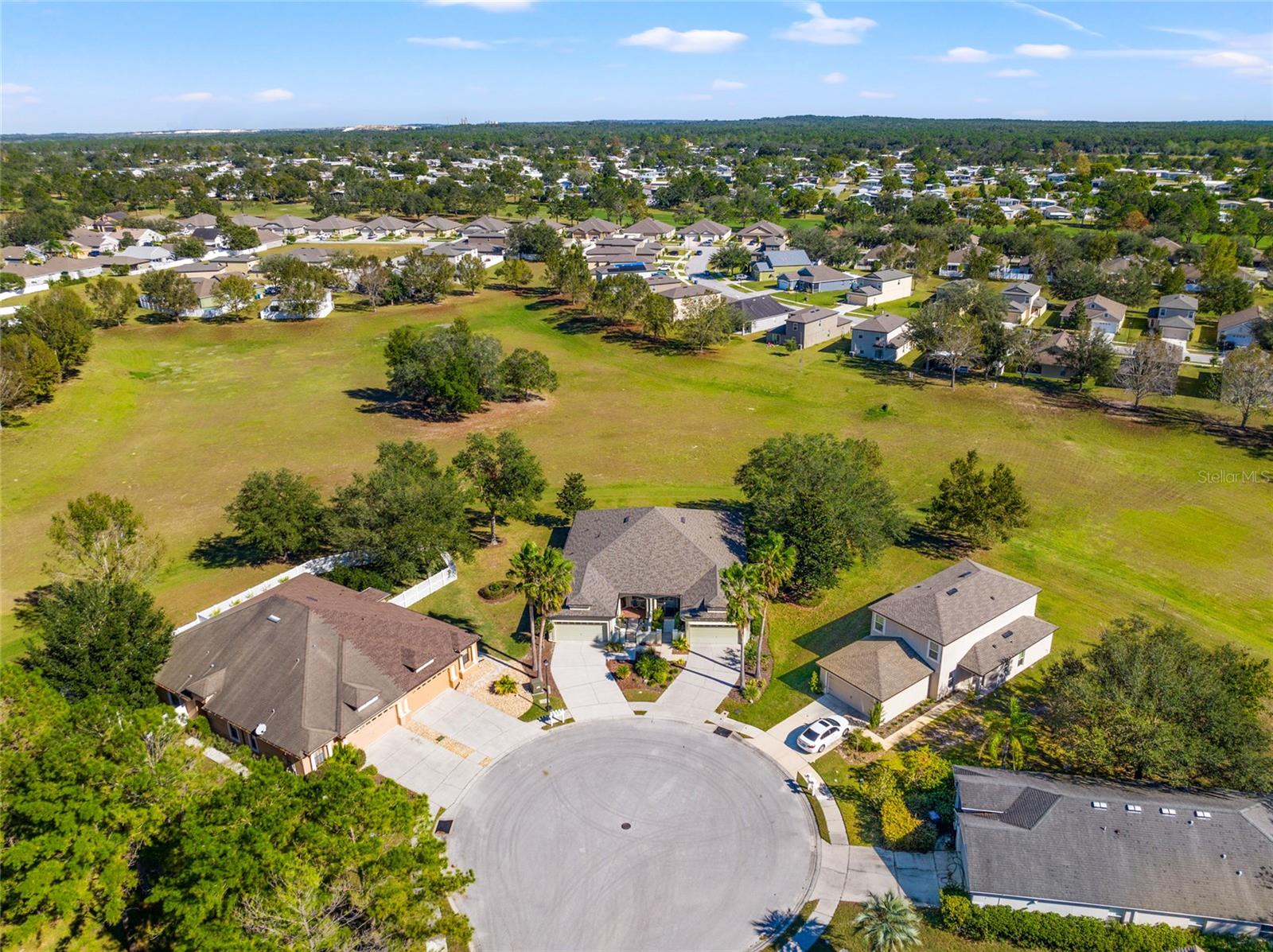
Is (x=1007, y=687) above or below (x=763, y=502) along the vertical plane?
below

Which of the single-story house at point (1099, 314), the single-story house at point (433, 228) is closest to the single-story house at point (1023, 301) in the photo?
the single-story house at point (1099, 314)

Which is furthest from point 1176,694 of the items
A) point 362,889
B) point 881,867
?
point 362,889

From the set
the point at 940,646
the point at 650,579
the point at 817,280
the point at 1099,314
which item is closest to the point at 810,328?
the point at 817,280

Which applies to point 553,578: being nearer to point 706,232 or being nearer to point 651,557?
point 651,557

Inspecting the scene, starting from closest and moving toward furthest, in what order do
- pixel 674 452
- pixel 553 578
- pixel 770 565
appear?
pixel 553 578
pixel 770 565
pixel 674 452

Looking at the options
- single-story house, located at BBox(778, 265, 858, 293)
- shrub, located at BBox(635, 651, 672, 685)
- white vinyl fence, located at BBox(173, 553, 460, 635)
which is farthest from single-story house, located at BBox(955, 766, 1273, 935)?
single-story house, located at BBox(778, 265, 858, 293)

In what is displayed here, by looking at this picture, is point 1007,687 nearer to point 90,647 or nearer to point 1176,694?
point 1176,694
